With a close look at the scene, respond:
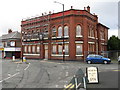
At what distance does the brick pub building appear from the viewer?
27.0 metres

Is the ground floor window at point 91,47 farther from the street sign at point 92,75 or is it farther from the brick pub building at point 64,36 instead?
the street sign at point 92,75

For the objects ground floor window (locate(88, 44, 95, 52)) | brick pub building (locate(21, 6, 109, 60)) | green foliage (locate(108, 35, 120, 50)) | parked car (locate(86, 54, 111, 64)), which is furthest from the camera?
green foliage (locate(108, 35, 120, 50))

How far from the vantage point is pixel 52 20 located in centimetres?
3053

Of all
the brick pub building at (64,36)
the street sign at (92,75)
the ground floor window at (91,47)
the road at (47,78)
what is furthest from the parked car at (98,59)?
the street sign at (92,75)

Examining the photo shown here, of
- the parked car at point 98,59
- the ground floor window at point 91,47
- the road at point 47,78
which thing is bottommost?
the road at point 47,78

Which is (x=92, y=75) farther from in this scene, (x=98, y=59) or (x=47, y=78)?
(x=98, y=59)

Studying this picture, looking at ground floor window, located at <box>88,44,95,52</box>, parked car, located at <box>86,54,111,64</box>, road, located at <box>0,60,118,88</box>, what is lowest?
road, located at <box>0,60,118,88</box>

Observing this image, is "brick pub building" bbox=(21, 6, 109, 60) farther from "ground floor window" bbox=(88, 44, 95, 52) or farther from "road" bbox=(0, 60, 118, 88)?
"road" bbox=(0, 60, 118, 88)

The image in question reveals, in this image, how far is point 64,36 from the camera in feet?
92.8

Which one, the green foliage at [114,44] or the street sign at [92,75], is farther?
the green foliage at [114,44]

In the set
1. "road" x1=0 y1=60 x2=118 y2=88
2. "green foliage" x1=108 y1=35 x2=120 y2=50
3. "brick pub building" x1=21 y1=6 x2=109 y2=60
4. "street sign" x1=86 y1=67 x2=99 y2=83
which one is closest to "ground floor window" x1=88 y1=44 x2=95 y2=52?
"brick pub building" x1=21 y1=6 x2=109 y2=60

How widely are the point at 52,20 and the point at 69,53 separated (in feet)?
27.9

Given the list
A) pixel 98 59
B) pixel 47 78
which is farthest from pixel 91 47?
pixel 47 78

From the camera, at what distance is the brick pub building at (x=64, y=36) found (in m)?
27.0
